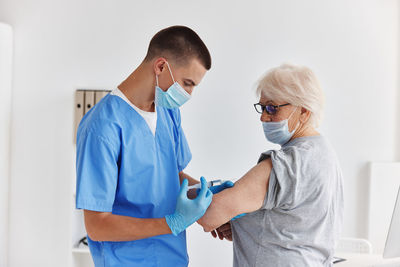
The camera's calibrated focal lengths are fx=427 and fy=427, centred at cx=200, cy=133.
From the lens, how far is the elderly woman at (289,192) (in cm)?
120

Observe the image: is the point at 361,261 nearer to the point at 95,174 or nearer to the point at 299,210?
the point at 299,210

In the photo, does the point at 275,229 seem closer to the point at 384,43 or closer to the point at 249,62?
the point at 249,62

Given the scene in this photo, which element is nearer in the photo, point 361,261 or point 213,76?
point 361,261

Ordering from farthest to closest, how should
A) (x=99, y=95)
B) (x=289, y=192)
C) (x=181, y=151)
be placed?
(x=99, y=95)
(x=181, y=151)
(x=289, y=192)

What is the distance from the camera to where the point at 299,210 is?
120cm

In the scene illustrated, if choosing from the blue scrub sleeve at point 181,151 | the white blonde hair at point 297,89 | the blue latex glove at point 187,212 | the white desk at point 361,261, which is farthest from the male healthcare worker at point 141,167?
the white desk at point 361,261

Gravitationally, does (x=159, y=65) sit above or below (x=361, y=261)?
above

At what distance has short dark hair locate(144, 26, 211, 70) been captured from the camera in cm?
138

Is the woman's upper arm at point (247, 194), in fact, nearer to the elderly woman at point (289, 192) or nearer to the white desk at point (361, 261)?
the elderly woman at point (289, 192)

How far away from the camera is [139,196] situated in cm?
138

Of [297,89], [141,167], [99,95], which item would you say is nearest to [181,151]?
[141,167]

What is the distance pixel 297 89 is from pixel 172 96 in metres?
0.40

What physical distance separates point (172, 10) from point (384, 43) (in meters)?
1.40

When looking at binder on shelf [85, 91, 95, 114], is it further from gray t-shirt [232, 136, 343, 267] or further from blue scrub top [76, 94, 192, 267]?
gray t-shirt [232, 136, 343, 267]
